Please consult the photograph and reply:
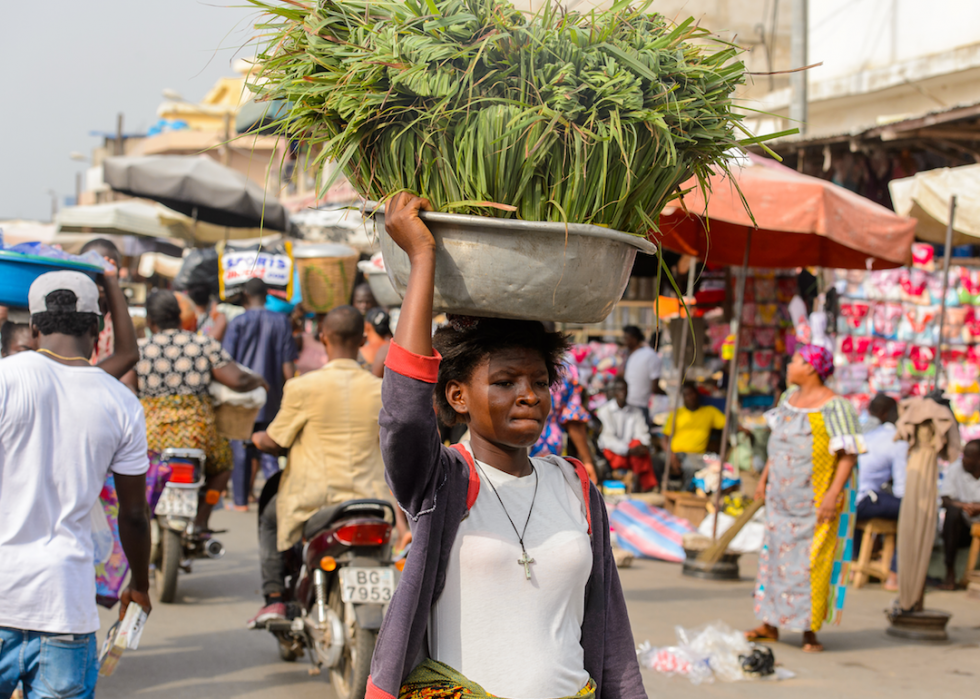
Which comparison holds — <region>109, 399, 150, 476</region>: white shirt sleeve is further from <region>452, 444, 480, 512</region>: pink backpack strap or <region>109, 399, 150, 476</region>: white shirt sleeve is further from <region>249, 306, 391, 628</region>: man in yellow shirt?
<region>249, 306, 391, 628</region>: man in yellow shirt

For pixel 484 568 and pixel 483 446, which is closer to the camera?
pixel 484 568

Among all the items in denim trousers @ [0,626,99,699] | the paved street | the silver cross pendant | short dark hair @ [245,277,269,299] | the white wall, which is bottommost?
the paved street

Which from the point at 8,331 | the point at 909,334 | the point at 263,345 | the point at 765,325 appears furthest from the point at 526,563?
the point at 765,325

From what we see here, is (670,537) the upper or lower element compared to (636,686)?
lower

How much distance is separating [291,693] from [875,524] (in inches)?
216

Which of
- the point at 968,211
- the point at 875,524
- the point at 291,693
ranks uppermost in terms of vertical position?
the point at 968,211

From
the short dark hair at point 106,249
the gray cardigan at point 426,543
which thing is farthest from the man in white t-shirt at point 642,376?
the gray cardigan at point 426,543

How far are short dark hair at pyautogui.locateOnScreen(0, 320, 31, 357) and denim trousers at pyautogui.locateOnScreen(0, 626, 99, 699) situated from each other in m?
1.67

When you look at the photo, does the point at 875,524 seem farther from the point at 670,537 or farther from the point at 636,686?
the point at 636,686

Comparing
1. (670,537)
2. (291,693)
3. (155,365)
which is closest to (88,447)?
(291,693)

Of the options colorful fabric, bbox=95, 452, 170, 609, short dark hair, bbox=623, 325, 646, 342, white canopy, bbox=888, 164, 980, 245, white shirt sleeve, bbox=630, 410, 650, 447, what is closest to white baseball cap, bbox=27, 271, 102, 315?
colorful fabric, bbox=95, 452, 170, 609

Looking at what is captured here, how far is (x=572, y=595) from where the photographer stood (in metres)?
2.35

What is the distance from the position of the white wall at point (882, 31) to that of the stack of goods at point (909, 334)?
19.3 ft

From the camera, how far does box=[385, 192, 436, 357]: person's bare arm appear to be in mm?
2031
